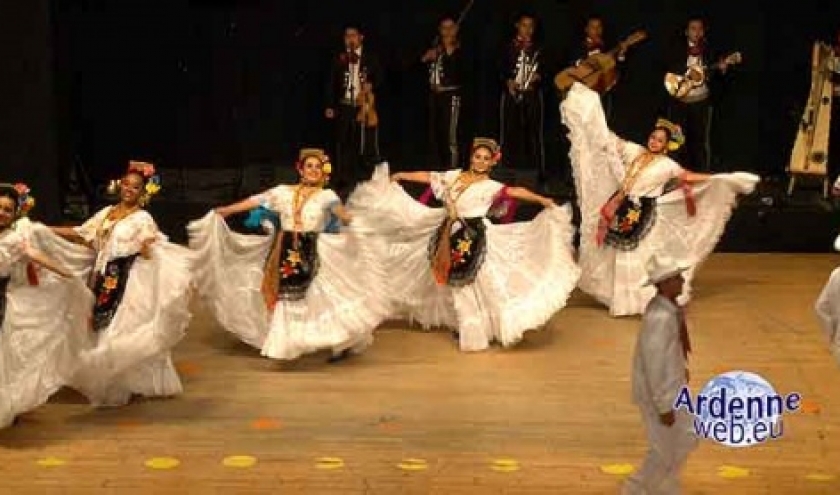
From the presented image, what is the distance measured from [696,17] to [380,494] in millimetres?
7684

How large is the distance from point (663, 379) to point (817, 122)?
6.76m

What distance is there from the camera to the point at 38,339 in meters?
7.34

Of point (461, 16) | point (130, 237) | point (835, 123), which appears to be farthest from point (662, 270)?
point (461, 16)

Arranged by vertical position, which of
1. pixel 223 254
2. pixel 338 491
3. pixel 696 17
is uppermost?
pixel 696 17

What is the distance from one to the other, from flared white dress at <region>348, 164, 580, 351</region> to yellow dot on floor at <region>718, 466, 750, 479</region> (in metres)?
2.23

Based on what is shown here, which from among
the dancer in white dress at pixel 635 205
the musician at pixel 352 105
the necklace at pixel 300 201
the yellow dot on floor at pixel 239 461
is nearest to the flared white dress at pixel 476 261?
the necklace at pixel 300 201

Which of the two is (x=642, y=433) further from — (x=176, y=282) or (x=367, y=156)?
(x=367, y=156)

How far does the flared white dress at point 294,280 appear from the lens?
8555 millimetres

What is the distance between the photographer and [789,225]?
469 inches

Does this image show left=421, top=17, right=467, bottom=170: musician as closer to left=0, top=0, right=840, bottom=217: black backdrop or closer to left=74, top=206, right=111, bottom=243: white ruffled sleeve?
left=0, top=0, right=840, bottom=217: black backdrop

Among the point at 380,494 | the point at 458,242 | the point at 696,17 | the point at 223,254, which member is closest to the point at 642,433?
the point at 380,494

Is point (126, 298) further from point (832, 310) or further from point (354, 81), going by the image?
point (354, 81)

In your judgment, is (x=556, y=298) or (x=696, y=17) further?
(x=696, y=17)

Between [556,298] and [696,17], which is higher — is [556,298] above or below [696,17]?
below
